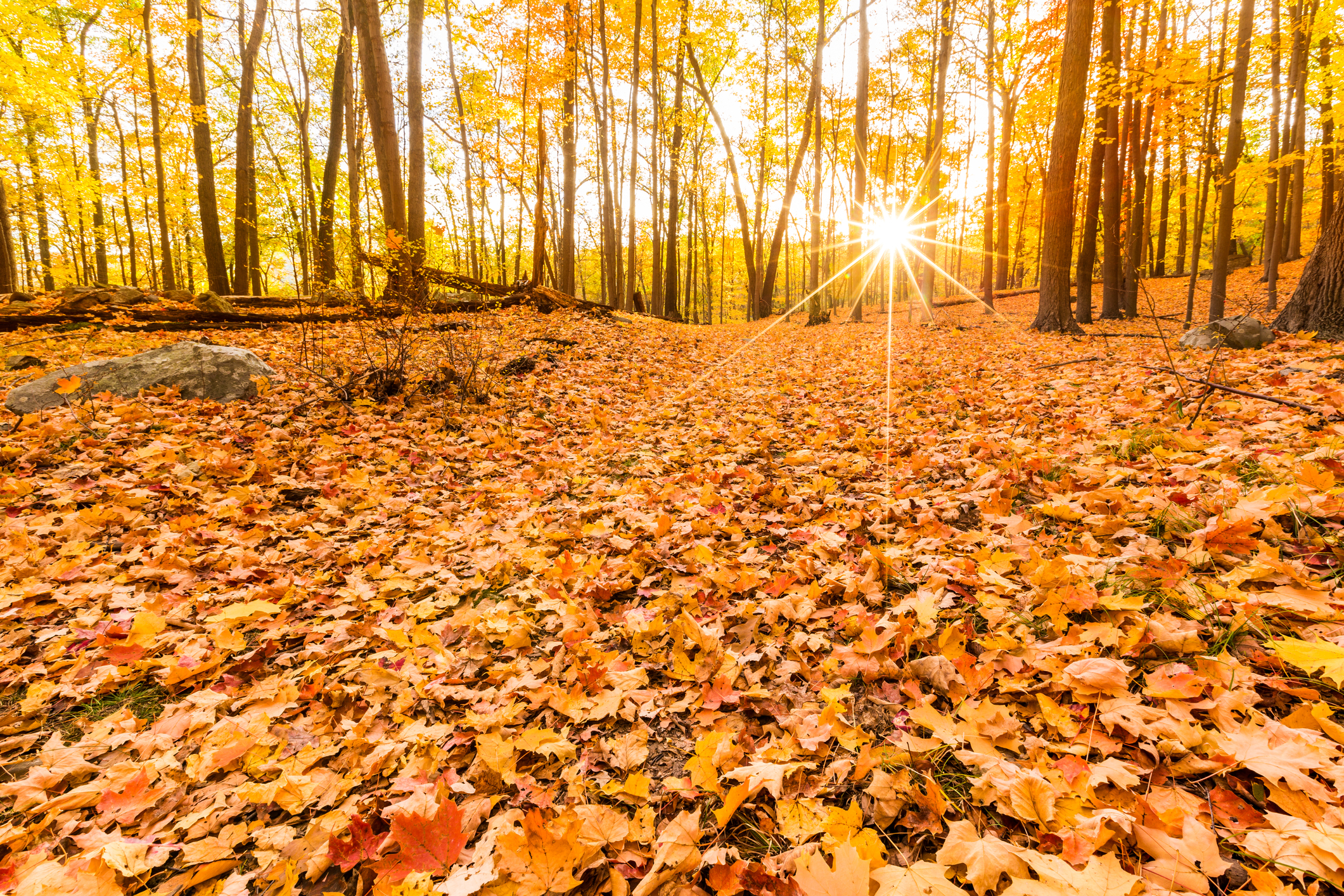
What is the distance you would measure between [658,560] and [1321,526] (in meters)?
2.62

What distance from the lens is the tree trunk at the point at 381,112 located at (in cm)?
880

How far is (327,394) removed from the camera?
18.7 feet

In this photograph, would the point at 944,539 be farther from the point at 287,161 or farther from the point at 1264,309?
the point at 287,161

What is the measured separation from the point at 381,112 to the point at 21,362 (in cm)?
605

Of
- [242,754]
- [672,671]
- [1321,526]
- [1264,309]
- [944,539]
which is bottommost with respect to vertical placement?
[242,754]

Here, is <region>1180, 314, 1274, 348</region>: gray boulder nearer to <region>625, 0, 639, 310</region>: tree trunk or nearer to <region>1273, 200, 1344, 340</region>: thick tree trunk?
<region>1273, 200, 1344, 340</region>: thick tree trunk

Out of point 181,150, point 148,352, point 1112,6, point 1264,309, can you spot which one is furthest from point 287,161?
point 1264,309

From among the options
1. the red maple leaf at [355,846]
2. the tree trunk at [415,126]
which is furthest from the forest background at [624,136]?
the red maple leaf at [355,846]

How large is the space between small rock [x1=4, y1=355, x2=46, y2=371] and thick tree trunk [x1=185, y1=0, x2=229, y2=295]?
6139mm

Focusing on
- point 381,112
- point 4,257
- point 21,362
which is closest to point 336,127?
point 381,112

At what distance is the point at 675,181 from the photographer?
1587cm

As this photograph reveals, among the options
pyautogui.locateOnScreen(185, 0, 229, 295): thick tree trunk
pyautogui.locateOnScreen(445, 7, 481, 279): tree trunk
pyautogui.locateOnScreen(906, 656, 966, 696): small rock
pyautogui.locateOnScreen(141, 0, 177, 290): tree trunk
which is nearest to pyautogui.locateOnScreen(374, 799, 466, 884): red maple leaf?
pyautogui.locateOnScreen(906, 656, 966, 696): small rock

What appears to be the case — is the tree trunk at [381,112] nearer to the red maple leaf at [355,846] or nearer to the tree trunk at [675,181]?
the tree trunk at [675,181]

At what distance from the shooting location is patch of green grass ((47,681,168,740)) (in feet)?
6.25
